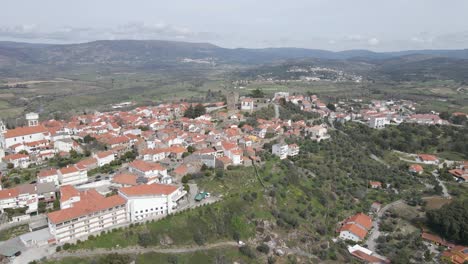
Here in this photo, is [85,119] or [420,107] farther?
[420,107]

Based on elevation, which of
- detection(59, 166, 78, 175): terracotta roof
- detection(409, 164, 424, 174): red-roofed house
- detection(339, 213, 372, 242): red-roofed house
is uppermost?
detection(59, 166, 78, 175): terracotta roof

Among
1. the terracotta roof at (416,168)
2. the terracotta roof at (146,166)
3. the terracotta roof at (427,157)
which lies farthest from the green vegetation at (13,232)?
the terracotta roof at (427,157)

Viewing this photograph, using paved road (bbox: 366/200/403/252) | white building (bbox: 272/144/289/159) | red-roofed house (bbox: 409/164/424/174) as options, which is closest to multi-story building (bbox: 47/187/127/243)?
white building (bbox: 272/144/289/159)

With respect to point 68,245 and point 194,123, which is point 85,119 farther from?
point 68,245

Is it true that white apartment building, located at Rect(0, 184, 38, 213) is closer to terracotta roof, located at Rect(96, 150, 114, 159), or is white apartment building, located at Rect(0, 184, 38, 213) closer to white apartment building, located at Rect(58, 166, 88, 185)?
white apartment building, located at Rect(58, 166, 88, 185)

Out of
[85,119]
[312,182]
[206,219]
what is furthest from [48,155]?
[312,182]

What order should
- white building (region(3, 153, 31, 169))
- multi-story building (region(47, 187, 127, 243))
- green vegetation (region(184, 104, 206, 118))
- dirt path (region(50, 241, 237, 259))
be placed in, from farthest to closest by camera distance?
green vegetation (region(184, 104, 206, 118)) → white building (region(3, 153, 31, 169)) → multi-story building (region(47, 187, 127, 243)) → dirt path (region(50, 241, 237, 259))
